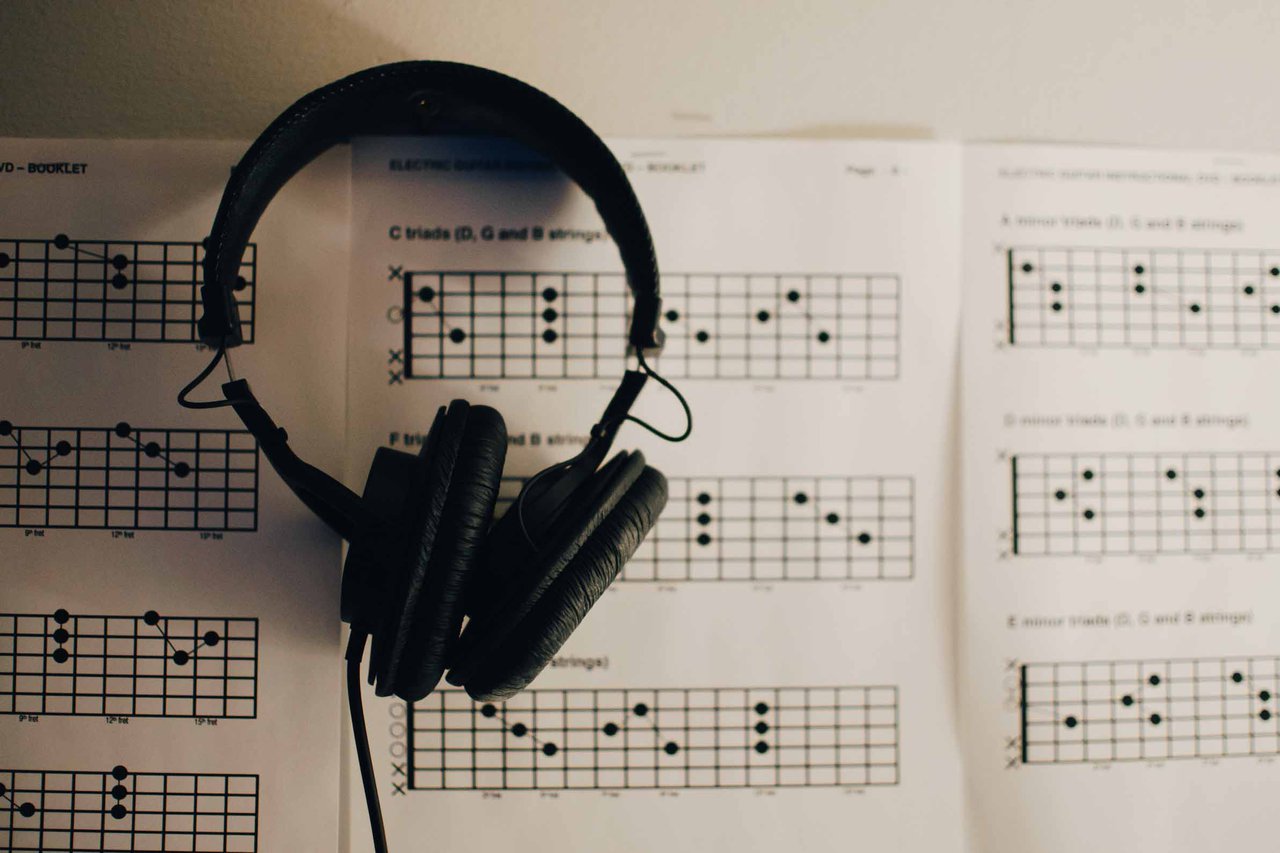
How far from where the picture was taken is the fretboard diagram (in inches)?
21.9

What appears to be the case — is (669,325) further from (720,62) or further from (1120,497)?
(1120,497)

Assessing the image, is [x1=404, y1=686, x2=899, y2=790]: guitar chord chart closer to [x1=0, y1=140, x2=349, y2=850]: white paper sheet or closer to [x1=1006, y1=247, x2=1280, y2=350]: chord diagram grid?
[x1=0, y1=140, x2=349, y2=850]: white paper sheet

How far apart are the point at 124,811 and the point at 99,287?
1.34 feet

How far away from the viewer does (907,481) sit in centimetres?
58

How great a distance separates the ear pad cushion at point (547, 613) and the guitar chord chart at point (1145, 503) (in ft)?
1.18

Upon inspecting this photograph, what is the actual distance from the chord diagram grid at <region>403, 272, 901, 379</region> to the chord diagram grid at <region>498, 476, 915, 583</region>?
9cm

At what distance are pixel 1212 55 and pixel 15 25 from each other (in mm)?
966

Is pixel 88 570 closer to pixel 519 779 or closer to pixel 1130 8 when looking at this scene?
pixel 519 779

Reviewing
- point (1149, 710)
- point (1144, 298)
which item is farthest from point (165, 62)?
point (1149, 710)

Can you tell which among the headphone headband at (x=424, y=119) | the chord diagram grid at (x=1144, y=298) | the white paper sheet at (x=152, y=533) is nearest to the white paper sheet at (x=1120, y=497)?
the chord diagram grid at (x=1144, y=298)

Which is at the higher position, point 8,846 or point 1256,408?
point 1256,408

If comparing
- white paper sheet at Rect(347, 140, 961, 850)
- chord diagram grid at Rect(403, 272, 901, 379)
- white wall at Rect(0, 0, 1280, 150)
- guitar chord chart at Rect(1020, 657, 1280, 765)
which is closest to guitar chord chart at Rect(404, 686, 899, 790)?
white paper sheet at Rect(347, 140, 961, 850)

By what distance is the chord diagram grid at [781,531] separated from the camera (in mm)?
572

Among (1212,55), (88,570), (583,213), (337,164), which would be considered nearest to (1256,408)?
(1212,55)
